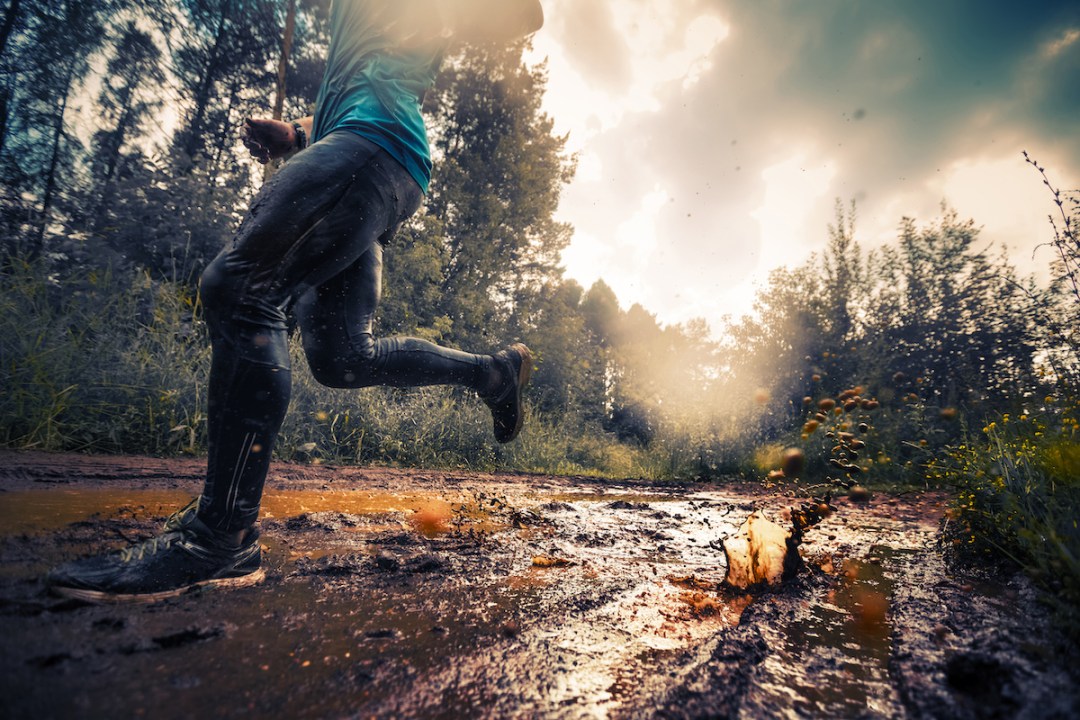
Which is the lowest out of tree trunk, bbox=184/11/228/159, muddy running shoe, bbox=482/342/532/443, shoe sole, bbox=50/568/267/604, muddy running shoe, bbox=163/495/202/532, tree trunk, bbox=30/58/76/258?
shoe sole, bbox=50/568/267/604

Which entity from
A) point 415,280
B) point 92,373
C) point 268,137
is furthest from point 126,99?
point 268,137

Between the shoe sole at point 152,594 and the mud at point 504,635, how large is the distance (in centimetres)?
3

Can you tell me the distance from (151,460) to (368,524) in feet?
7.55

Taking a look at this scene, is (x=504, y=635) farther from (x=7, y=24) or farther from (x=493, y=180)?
(x=493, y=180)

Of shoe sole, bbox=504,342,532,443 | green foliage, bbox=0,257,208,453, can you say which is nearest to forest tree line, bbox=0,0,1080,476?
green foliage, bbox=0,257,208,453

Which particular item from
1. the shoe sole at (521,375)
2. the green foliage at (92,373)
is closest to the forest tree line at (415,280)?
the green foliage at (92,373)

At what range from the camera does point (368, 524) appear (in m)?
2.10

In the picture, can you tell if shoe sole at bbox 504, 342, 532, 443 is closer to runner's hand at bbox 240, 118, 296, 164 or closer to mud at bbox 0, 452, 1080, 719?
mud at bbox 0, 452, 1080, 719

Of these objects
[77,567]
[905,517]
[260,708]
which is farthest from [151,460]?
[905,517]

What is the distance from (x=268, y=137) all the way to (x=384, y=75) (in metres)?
0.48

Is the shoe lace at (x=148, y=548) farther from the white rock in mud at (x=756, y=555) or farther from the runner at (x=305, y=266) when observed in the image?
the white rock in mud at (x=756, y=555)

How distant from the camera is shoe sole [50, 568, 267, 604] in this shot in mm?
993

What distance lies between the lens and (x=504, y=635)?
990 millimetres

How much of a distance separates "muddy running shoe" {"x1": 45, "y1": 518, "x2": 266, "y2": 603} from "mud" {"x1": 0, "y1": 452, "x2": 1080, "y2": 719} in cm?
5
